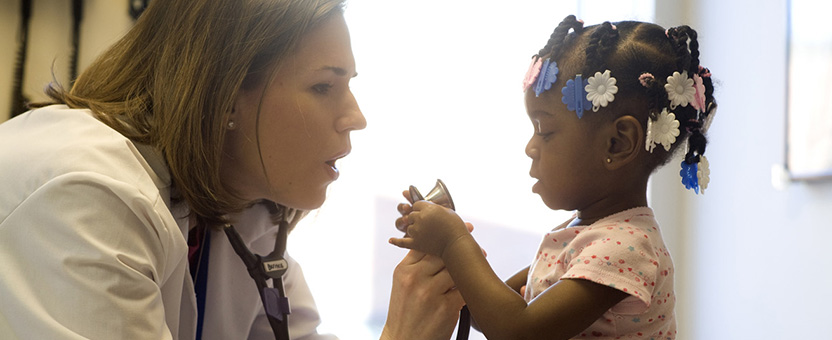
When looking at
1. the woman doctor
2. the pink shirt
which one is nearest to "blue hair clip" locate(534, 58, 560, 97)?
the pink shirt

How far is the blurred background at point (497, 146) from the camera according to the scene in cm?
214

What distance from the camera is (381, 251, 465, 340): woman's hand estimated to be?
4.19 feet

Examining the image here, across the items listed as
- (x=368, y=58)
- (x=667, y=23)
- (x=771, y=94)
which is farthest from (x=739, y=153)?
(x=368, y=58)

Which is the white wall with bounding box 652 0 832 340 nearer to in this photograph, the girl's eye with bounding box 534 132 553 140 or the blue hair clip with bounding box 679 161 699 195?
the blue hair clip with bounding box 679 161 699 195

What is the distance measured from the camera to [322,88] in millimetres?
1291

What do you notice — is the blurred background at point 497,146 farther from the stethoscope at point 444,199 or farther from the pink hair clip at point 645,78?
Answer: the pink hair clip at point 645,78

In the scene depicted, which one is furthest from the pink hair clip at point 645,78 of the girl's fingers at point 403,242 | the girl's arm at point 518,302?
the girl's fingers at point 403,242

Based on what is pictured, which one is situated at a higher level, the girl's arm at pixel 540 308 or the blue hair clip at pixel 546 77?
the blue hair clip at pixel 546 77

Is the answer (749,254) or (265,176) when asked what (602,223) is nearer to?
(265,176)

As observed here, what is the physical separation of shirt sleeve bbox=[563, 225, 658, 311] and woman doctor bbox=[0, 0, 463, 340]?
1.01ft

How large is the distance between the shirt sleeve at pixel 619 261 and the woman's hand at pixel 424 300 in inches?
10.7

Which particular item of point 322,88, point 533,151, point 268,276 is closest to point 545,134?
point 533,151

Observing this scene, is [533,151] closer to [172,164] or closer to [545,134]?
[545,134]

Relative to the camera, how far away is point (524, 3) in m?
2.62
